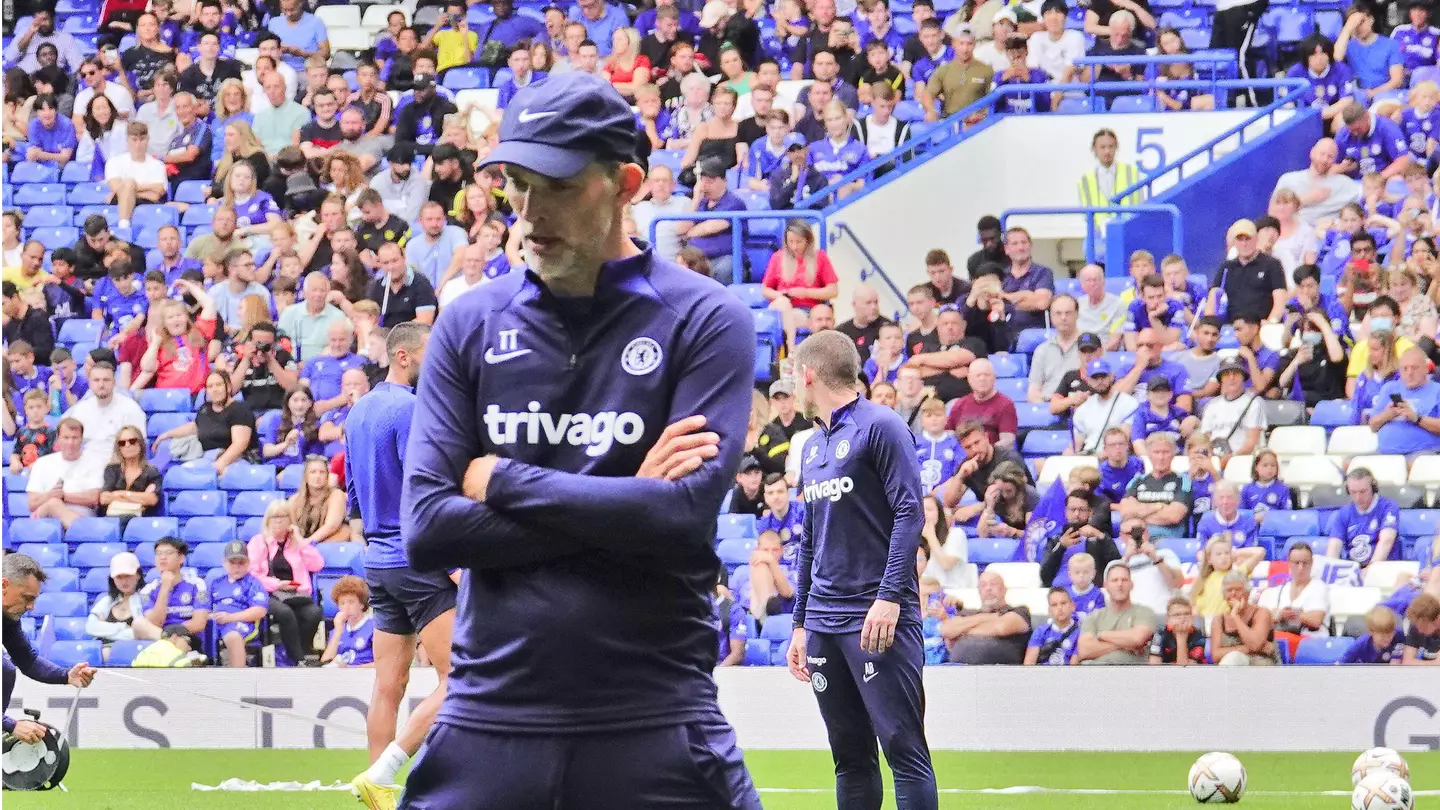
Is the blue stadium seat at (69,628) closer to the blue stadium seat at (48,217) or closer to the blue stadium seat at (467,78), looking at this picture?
the blue stadium seat at (48,217)

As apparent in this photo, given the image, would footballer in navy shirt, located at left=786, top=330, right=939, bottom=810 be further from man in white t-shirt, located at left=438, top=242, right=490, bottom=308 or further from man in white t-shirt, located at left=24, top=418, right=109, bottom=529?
man in white t-shirt, located at left=24, top=418, right=109, bottom=529

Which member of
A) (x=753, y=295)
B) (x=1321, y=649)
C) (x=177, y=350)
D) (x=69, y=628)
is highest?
(x=753, y=295)

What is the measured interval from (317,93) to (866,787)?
14966 millimetres

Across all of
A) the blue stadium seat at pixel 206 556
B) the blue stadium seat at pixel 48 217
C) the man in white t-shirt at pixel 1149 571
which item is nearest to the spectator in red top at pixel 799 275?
the man in white t-shirt at pixel 1149 571

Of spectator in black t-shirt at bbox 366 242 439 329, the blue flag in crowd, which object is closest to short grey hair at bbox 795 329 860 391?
the blue flag in crowd

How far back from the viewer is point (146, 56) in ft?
74.0

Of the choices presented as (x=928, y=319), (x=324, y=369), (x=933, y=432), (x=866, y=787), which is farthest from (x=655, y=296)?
(x=324, y=369)

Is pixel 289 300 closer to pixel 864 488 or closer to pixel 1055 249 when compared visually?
pixel 1055 249

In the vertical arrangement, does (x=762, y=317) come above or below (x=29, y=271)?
below

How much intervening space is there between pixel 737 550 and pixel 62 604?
5612mm

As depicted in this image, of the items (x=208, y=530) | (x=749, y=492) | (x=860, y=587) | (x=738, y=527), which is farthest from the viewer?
(x=208, y=530)

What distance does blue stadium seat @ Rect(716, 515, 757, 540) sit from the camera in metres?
16.1

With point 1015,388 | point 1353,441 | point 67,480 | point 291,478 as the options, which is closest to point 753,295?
point 1015,388

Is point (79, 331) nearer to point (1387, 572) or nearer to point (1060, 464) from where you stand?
point (1060, 464)
